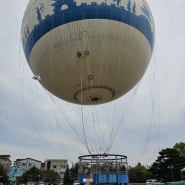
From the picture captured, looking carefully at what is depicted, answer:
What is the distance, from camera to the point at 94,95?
17.3 meters

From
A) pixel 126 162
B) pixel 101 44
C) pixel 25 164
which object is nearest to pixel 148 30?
pixel 101 44

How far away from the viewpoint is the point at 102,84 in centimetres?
1608

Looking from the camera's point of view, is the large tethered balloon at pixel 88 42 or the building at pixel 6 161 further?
the building at pixel 6 161

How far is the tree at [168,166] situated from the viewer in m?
36.7

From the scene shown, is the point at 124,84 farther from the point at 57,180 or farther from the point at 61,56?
the point at 57,180

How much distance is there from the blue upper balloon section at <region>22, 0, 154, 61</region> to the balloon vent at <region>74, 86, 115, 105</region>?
422 cm

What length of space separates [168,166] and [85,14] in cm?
3065

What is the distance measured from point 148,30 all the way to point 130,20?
1.92 metres

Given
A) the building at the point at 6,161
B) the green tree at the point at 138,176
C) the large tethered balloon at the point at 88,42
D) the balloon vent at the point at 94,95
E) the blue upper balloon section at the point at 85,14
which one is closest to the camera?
the blue upper balloon section at the point at 85,14

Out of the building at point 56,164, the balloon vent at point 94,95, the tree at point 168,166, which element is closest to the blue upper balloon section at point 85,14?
the balloon vent at point 94,95

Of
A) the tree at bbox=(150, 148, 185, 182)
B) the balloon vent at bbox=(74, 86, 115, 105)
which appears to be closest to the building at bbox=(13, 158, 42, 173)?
the tree at bbox=(150, 148, 185, 182)

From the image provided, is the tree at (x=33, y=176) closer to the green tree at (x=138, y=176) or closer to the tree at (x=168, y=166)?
the green tree at (x=138, y=176)

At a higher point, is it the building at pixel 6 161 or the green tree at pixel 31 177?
the building at pixel 6 161

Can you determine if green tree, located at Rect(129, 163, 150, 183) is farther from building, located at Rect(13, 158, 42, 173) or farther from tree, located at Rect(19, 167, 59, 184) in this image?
building, located at Rect(13, 158, 42, 173)
